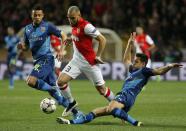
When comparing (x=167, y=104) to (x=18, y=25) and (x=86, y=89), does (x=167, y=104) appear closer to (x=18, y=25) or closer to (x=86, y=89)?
(x=86, y=89)

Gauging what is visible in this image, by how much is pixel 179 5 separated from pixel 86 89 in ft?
28.8

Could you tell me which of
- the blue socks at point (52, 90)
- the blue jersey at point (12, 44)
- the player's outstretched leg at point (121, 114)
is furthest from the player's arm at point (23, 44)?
Answer: the blue jersey at point (12, 44)

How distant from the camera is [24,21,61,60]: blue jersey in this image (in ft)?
42.5

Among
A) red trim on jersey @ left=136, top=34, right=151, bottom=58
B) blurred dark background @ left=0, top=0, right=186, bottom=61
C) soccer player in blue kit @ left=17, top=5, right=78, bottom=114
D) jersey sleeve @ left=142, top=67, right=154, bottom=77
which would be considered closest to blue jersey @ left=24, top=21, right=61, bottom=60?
soccer player in blue kit @ left=17, top=5, right=78, bottom=114

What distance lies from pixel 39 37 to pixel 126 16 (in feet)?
52.1

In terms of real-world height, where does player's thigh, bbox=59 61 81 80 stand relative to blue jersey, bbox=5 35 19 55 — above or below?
above

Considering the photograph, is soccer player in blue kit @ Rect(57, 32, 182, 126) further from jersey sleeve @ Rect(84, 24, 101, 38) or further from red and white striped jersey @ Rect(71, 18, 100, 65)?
red and white striped jersey @ Rect(71, 18, 100, 65)

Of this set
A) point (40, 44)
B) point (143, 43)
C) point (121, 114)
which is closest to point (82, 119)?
point (121, 114)

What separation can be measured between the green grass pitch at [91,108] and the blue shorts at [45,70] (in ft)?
2.33

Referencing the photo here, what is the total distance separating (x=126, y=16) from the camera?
93.8ft

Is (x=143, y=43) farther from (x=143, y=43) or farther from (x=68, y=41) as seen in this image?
(x=68, y=41)

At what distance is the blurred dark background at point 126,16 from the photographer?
91.6ft

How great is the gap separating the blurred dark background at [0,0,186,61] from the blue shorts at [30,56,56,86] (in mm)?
14616

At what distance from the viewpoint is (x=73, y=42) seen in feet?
41.4
